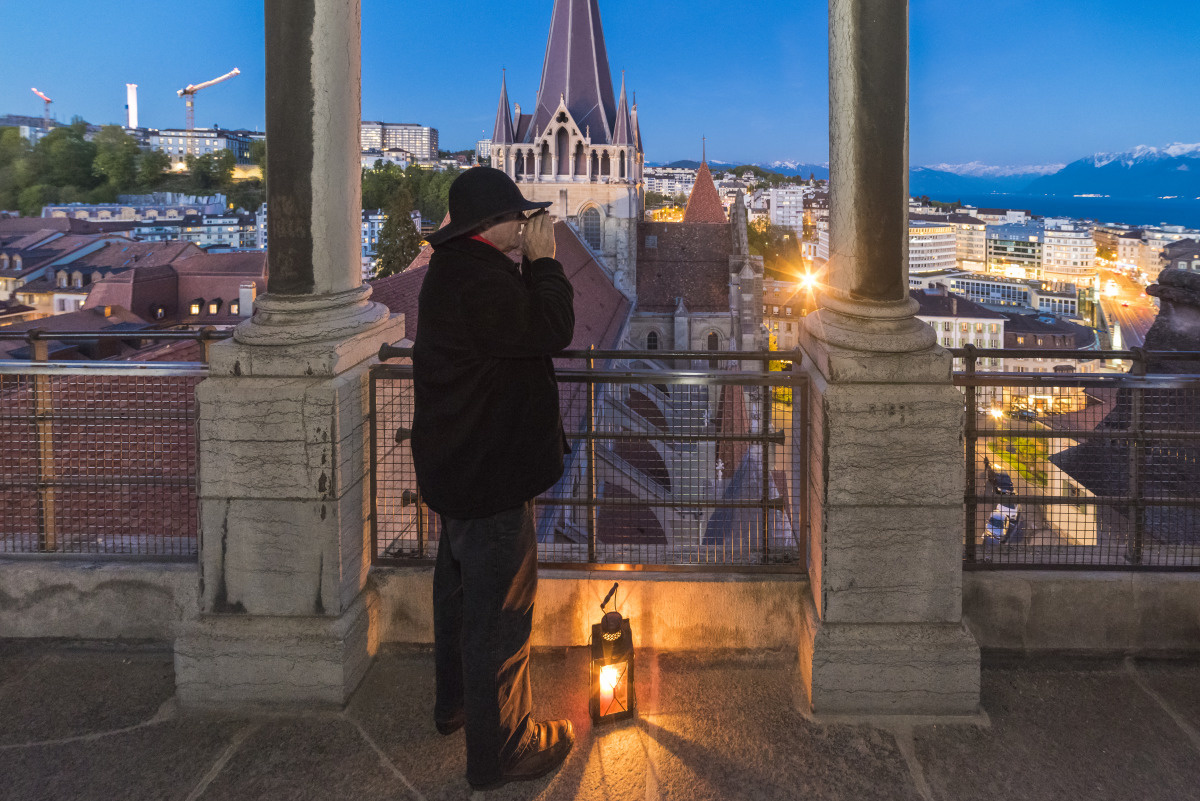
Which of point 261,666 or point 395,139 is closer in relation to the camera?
point 261,666

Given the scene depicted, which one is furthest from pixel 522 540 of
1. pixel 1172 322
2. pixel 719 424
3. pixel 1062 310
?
pixel 1062 310

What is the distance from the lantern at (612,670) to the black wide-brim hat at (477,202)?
1.32 metres

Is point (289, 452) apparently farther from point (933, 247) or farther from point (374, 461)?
point (933, 247)

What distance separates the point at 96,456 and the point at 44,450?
0.65 ft

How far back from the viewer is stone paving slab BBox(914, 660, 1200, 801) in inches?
94.2

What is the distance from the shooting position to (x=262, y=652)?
2912mm

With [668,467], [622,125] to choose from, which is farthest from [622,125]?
[668,467]

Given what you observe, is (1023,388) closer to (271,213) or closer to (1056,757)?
(1056,757)

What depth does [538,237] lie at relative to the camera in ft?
7.88

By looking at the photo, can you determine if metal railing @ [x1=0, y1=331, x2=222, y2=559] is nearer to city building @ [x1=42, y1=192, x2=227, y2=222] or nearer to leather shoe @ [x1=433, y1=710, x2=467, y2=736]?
leather shoe @ [x1=433, y1=710, x2=467, y2=736]

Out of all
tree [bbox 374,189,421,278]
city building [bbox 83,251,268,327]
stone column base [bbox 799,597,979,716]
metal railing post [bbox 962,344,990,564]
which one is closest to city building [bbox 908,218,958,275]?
tree [bbox 374,189,421,278]

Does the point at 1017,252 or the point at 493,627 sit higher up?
the point at 1017,252

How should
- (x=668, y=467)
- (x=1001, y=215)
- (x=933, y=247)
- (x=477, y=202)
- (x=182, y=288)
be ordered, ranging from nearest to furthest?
(x=477, y=202), (x=668, y=467), (x=182, y=288), (x=933, y=247), (x=1001, y=215)

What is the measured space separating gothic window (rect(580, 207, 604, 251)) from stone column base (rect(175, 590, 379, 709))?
3776 cm
